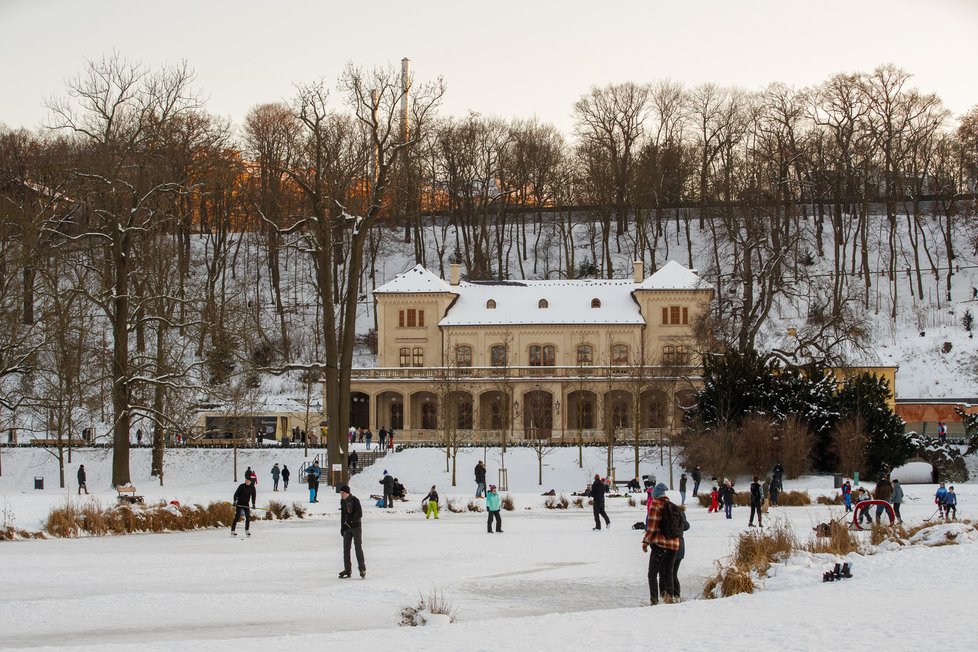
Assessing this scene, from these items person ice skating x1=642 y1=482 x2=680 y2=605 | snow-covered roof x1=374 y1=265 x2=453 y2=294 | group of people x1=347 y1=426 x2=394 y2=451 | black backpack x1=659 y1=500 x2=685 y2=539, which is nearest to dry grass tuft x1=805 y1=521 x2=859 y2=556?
person ice skating x1=642 y1=482 x2=680 y2=605

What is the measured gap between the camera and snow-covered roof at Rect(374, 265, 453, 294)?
67.6 m

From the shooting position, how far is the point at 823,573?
47.2 feet

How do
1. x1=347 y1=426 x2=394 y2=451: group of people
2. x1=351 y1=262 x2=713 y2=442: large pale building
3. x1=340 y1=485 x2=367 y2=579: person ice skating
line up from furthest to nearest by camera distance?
1. x1=351 y1=262 x2=713 y2=442: large pale building
2. x1=347 y1=426 x2=394 y2=451: group of people
3. x1=340 y1=485 x2=367 y2=579: person ice skating

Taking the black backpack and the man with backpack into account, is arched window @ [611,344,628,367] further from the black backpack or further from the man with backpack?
the black backpack

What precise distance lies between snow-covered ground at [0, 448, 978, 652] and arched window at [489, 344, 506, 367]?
39227 mm

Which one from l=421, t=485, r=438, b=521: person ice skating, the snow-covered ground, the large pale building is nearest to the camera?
the snow-covered ground

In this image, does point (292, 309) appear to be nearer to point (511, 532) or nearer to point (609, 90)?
point (609, 90)

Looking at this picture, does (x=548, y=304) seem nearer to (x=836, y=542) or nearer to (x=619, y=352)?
(x=619, y=352)

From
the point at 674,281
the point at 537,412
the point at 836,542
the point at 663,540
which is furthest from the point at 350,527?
the point at 674,281

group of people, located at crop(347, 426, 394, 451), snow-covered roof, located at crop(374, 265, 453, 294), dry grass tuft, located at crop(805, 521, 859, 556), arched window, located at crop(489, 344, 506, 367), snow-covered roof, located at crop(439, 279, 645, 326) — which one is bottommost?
dry grass tuft, located at crop(805, 521, 859, 556)

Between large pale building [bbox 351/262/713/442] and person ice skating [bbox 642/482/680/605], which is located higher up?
large pale building [bbox 351/262/713/442]

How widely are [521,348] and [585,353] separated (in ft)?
11.6

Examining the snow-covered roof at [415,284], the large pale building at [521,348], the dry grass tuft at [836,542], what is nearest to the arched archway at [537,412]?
the large pale building at [521,348]

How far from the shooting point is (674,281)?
6675 cm
